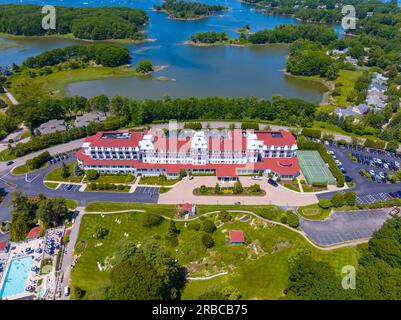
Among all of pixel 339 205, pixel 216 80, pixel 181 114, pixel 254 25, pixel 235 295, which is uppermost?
pixel 254 25

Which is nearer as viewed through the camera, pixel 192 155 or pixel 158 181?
pixel 158 181

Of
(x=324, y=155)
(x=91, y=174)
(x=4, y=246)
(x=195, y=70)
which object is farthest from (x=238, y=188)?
(x=195, y=70)

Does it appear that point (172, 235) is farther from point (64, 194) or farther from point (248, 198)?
point (64, 194)

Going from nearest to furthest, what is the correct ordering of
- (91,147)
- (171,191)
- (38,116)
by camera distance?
(171,191) → (91,147) → (38,116)

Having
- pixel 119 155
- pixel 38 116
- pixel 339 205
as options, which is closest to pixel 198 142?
pixel 119 155

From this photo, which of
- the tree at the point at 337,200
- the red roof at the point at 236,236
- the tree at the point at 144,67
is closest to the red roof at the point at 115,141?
the red roof at the point at 236,236

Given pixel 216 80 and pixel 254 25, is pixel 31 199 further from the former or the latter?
pixel 254 25
